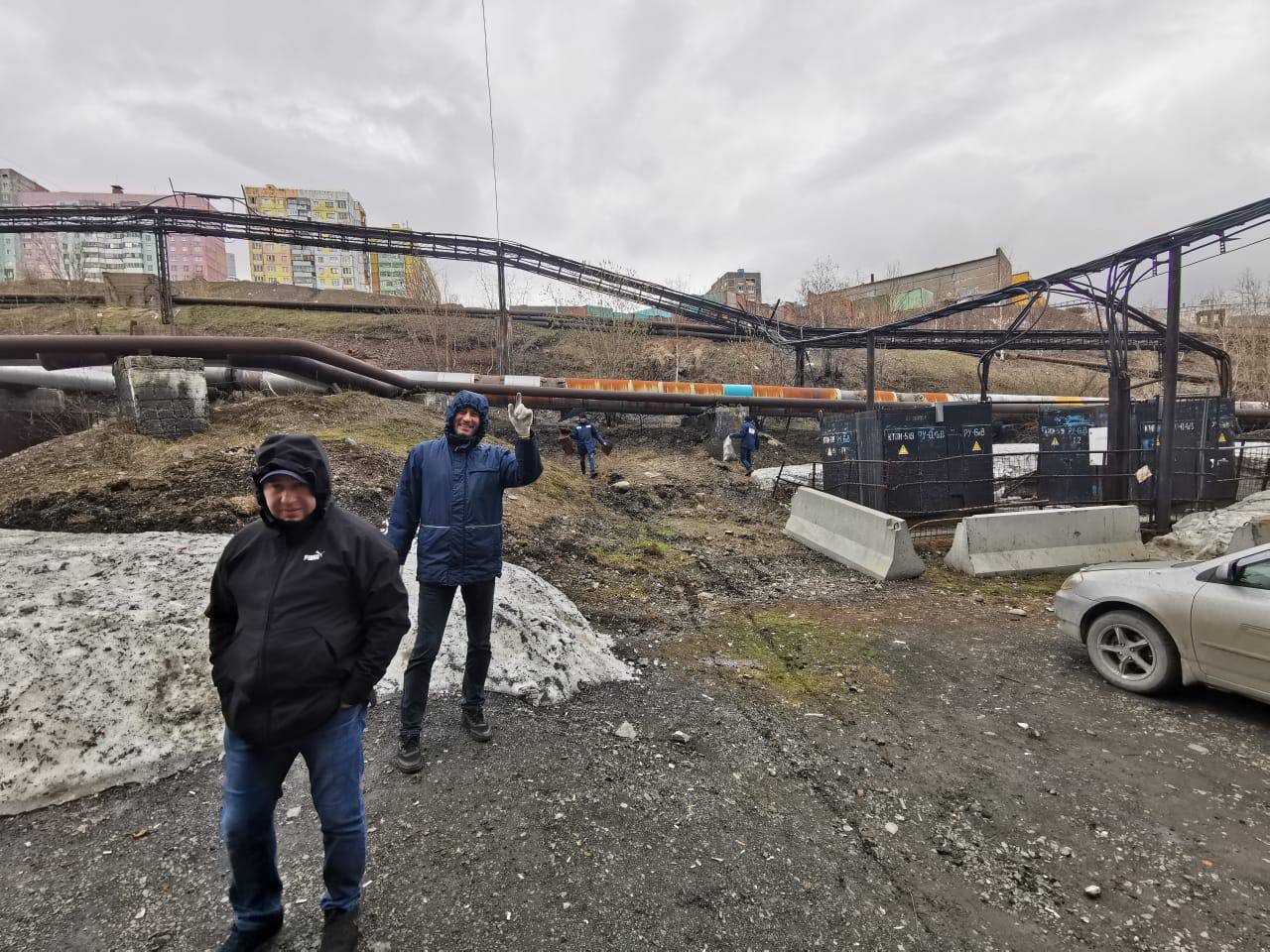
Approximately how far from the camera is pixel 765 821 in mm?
2758

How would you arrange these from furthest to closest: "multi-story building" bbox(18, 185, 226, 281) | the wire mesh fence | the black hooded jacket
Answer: "multi-story building" bbox(18, 185, 226, 281), the wire mesh fence, the black hooded jacket

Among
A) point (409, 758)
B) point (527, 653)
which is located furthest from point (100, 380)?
point (409, 758)

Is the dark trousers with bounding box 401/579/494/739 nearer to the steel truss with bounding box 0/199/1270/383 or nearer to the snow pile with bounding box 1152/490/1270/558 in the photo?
the snow pile with bounding box 1152/490/1270/558

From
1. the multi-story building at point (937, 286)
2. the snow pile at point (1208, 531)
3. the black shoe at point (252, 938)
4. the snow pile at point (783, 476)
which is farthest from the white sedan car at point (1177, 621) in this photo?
the multi-story building at point (937, 286)

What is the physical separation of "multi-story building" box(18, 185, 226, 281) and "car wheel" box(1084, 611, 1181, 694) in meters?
29.8

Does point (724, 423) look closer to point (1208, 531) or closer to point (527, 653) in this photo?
point (1208, 531)

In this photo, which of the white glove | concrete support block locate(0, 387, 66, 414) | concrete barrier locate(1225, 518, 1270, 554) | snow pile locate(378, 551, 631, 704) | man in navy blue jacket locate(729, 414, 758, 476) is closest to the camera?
the white glove

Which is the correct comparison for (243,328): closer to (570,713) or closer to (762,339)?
(762,339)

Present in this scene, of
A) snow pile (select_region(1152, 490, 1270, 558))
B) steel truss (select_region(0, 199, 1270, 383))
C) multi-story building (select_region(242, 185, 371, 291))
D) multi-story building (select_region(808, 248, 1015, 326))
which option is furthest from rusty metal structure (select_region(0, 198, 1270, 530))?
multi-story building (select_region(242, 185, 371, 291))

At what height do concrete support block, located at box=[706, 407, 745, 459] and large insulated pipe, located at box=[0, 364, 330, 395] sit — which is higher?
large insulated pipe, located at box=[0, 364, 330, 395]

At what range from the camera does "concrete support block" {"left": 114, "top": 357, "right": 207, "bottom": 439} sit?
6590 millimetres

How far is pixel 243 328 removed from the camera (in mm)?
25109

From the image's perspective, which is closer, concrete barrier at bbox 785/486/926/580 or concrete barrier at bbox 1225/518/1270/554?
concrete barrier at bbox 1225/518/1270/554

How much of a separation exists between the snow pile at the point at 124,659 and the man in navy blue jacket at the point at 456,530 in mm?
722
